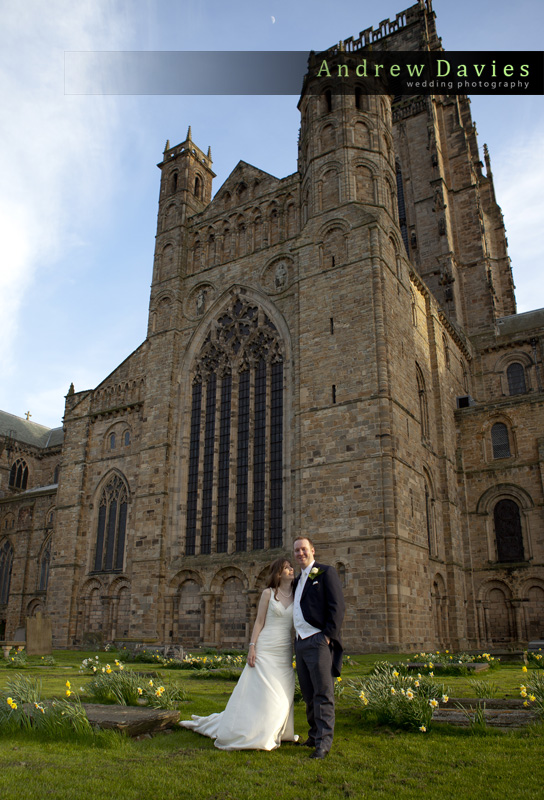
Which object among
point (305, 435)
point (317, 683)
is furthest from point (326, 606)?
point (305, 435)

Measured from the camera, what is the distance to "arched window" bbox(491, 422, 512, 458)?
1091 inches

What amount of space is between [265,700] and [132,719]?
1.58 meters

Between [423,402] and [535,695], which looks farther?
[423,402]

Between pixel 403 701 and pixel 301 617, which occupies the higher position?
pixel 301 617

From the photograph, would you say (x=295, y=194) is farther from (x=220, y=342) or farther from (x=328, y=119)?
(x=220, y=342)

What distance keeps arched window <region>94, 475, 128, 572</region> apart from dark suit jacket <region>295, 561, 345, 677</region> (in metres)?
21.9

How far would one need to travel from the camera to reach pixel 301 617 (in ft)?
21.4

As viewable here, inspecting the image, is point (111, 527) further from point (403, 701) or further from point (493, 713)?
point (493, 713)

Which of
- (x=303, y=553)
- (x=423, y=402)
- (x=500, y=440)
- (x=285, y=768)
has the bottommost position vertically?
(x=285, y=768)

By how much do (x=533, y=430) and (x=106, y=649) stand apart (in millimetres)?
19488

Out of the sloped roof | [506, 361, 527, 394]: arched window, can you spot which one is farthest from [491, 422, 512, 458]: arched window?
the sloped roof

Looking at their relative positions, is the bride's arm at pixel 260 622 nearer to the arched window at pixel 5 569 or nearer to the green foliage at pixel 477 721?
the green foliage at pixel 477 721

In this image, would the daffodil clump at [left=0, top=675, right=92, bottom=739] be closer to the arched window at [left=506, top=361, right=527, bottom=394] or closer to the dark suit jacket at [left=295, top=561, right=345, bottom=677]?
the dark suit jacket at [left=295, top=561, right=345, bottom=677]

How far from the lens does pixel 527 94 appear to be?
55.2ft
